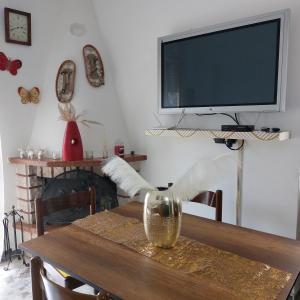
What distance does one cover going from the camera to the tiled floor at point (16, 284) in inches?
81.3

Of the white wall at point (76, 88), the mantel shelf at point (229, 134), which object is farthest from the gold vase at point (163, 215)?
the white wall at point (76, 88)

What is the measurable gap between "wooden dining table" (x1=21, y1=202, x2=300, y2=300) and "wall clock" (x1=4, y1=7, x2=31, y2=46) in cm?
177

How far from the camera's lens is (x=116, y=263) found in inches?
43.0

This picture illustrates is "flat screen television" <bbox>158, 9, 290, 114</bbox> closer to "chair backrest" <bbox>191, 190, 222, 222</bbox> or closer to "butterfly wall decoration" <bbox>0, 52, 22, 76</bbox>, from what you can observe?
"chair backrest" <bbox>191, 190, 222, 222</bbox>

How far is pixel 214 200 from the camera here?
5.79ft

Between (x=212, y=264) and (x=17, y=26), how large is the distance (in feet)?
7.78

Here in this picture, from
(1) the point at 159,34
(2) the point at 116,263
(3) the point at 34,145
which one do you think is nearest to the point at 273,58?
(1) the point at 159,34

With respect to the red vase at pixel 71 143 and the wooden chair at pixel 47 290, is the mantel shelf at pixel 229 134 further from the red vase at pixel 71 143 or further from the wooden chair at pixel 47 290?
the wooden chair at pixel 47 290

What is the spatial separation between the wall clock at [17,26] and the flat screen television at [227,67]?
3.76 feet

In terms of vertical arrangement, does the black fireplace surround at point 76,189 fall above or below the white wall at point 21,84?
below

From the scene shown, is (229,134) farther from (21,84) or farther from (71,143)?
(21,84)

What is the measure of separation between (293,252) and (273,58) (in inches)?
46.8

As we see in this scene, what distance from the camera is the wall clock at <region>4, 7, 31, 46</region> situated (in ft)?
7.58

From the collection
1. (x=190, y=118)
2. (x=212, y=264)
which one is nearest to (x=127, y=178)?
(x=212, y=264)
